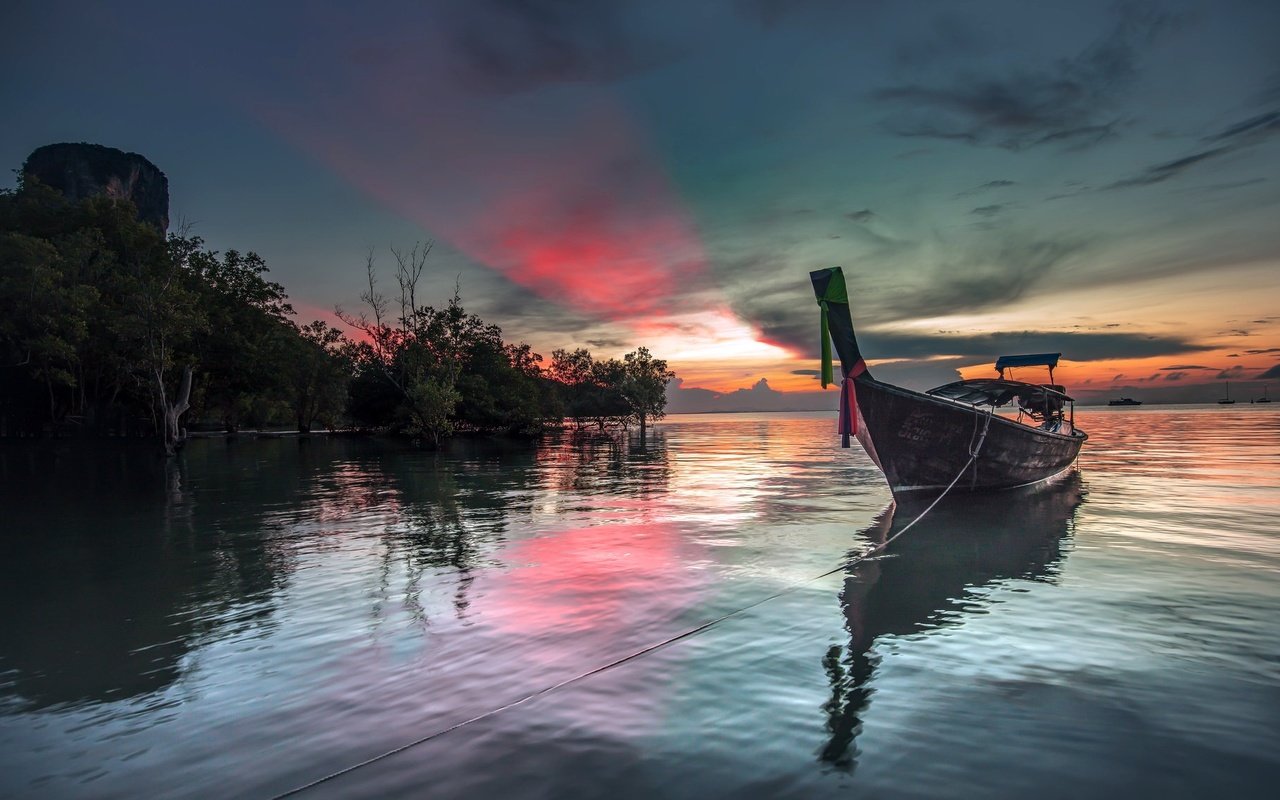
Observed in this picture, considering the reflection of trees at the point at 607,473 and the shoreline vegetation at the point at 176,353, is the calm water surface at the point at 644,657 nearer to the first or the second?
the reflection of trees at the point at 607,473

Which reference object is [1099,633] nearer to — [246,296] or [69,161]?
[246,296]

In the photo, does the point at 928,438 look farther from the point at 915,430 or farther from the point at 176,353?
the point at 176,353

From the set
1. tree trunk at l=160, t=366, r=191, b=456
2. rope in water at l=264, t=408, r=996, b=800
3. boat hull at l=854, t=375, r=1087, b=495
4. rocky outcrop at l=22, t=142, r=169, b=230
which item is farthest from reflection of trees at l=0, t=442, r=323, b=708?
rocky outcrop at l=22, t=142, r=169, b=230

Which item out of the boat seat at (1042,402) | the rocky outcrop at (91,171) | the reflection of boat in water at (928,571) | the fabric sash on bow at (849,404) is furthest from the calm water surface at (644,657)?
the rocky outcrop at (91,171)

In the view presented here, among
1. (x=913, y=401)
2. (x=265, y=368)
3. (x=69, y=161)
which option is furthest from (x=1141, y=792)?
(x=69, y=161)

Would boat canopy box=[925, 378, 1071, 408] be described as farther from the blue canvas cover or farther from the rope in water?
the rope in water

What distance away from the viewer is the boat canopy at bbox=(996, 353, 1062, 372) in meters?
25.2

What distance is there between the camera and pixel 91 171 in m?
84.7

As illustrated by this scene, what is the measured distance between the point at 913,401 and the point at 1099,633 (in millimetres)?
10277

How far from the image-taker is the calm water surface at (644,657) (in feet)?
14.1

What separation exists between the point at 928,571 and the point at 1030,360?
19728 millimetres

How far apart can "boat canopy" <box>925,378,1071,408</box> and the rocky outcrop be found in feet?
302

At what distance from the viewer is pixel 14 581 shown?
984 centimetres

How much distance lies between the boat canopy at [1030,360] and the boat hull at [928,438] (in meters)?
8.35
